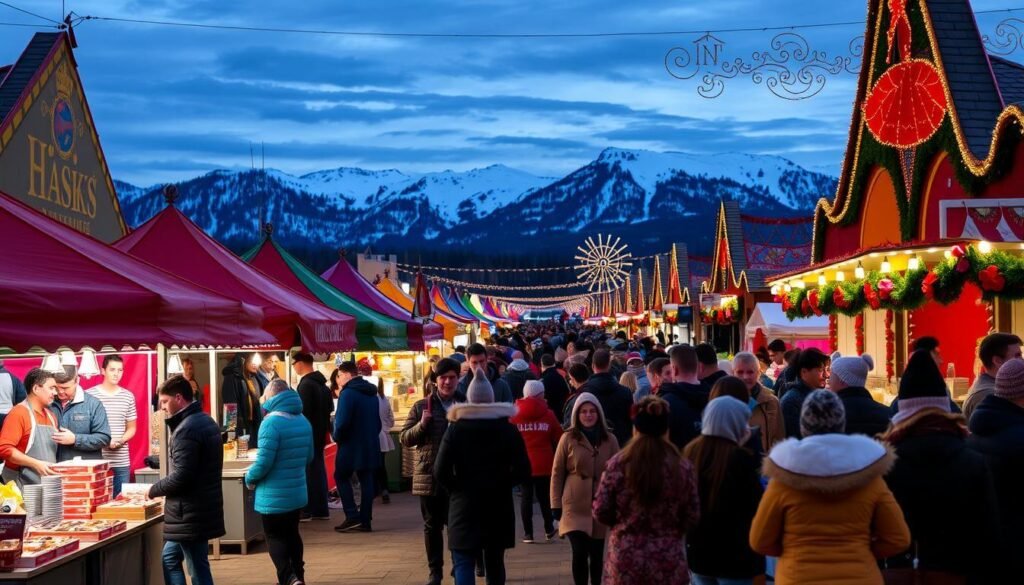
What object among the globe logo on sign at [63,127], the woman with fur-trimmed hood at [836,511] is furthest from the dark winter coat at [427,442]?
the globe logo on sign at [63,127]

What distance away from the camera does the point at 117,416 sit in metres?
12.0

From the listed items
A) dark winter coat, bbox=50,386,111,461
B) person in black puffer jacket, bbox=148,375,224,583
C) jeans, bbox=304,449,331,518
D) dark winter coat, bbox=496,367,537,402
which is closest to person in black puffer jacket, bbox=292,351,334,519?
jeans, bbox=304,449,331,518

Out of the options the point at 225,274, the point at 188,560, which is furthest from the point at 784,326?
the point at 188,560

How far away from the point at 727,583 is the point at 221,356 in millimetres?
16235

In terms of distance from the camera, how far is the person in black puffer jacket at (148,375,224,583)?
28.8ft

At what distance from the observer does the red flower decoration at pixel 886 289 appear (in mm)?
15711

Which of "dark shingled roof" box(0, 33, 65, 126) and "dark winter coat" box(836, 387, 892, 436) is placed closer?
"dark winter coat" box(836, 387, 892, 436)

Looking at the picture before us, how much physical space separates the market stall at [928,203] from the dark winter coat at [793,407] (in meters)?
4.39

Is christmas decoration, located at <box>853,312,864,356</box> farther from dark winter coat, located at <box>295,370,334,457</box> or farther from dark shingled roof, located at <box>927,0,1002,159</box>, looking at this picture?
dark winter coat, located at <box>295,370,334,457</box>

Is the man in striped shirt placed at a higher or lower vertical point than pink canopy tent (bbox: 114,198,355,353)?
lower

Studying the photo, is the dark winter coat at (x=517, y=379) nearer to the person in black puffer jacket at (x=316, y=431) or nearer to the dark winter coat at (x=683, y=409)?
the person in black puffer jacket at (x=316, y=431)

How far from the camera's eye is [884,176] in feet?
69.7

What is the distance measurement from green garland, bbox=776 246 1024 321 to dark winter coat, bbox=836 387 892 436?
5301 millimetres

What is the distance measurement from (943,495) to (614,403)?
5.36 metres
